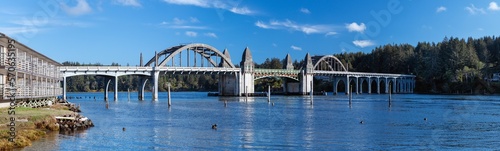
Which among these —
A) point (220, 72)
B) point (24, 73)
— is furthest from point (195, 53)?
point (24, 73)

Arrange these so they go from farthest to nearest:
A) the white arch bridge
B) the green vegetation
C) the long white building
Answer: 1. the white arch bridge
2. the long white building
3. the green vegetation

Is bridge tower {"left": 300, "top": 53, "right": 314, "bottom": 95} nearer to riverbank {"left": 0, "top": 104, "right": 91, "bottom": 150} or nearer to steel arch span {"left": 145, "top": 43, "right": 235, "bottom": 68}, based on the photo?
steel arch span {"left": 145, "top": 43, "right": 235, "bottom": 68}

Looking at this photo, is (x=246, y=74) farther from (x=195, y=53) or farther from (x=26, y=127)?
(x=26, y=127)

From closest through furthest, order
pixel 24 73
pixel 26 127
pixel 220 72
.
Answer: pixel 26 127 → pixel 24 73 → pixel 220 72

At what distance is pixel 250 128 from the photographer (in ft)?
154

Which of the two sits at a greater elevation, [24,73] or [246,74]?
[246,74]

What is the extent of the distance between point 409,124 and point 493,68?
458 feet

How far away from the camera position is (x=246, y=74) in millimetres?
155750

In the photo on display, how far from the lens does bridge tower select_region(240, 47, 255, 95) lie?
155125 millimetres

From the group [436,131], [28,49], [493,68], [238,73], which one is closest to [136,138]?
[28,49]

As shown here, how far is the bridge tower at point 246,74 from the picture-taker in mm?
155125

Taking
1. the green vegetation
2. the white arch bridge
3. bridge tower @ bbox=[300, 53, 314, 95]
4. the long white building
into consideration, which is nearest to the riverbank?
the green vegetation

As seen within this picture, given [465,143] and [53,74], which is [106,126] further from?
[53,74]

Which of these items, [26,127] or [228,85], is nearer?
→ [26,127]
